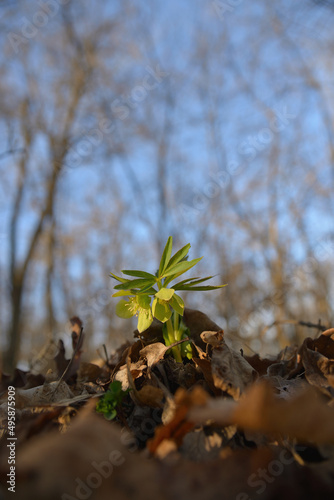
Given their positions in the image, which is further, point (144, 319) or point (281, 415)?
point (144, 319)

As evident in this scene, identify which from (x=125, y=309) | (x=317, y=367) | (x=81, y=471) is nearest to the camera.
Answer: (x=81, y=471)

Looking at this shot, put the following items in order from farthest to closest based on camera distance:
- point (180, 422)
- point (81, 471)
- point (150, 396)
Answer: point (150, 396) < point (180, 422) < point (81, 471)

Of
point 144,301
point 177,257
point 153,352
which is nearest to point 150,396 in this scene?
point 153,352

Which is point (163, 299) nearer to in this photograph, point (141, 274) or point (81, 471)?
point (141, 274)

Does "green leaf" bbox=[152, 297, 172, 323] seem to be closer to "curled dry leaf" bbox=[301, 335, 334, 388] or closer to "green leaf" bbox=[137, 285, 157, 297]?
"green leaf" bbox=[137, 285, 157, 297]

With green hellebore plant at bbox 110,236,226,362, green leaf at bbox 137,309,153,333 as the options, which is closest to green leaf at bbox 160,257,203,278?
green hellebore plant at bbox 110,236,226,362

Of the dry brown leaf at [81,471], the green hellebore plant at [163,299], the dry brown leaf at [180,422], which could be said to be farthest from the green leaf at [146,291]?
the dry brown leaf at [81,471]

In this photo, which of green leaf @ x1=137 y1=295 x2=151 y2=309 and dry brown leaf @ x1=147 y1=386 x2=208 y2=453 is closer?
dry brown leaf @ x1=147 y1=386 x2=208 y2=453
